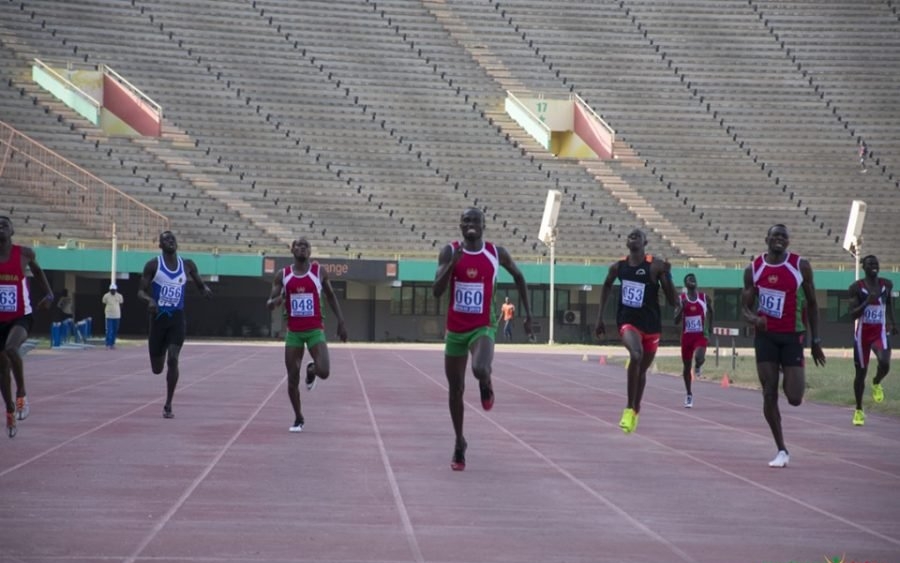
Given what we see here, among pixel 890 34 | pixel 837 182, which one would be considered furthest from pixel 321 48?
pixel 890 34

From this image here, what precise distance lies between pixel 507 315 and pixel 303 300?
3645 centimetres

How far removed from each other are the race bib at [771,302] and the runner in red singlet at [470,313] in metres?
2.32

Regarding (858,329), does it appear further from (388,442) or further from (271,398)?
(271,398)

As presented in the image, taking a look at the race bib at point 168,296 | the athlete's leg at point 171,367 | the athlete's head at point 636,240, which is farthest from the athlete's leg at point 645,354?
the race bib at point 168,296

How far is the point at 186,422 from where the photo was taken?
53.8 ft

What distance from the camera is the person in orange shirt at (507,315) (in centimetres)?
5133

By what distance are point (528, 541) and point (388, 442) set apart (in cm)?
626

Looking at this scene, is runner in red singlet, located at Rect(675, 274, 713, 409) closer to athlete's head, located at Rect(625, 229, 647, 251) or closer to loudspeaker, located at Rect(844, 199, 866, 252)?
athlete's head, located at Rect(625, 229, 647, 251)

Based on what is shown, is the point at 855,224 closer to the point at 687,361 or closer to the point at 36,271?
the point at 687,361

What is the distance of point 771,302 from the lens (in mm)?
12789

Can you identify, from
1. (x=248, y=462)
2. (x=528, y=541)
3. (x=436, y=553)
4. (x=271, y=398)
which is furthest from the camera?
(x=271, y=398)

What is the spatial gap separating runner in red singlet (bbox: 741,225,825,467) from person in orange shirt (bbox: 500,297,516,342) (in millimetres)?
38083

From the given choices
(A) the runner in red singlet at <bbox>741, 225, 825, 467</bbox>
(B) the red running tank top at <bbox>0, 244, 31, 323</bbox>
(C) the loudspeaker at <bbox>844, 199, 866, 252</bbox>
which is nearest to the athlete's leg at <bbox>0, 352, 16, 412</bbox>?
(B) the red running tank top at <bbox>0, 244, 31, 323</bbox>

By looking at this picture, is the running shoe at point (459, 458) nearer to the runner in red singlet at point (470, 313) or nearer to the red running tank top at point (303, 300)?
the runner in red singlet at point (470, 313)
